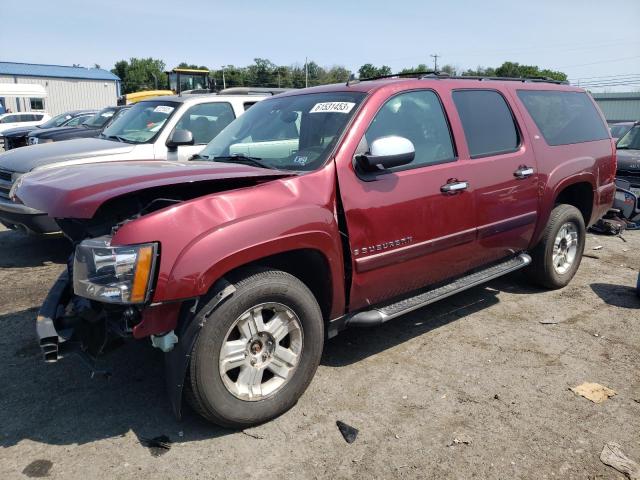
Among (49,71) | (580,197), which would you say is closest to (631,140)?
(580,197)

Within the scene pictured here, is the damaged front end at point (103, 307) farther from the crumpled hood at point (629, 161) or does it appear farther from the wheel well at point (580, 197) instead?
the crumpled hood at point (629, 161)

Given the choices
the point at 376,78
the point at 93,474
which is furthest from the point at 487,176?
the point at 93,474

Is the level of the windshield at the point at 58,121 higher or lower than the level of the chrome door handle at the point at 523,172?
higher

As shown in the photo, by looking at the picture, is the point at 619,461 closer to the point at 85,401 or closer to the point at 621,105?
the point at 85,401

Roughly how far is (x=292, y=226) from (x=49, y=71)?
198 feet

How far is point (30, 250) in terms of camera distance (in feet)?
21.7

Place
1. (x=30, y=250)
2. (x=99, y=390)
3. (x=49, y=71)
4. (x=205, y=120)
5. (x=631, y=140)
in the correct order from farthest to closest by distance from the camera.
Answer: (x=49, y=71) → (x=631, y=140) → (x=205, y=120) → (x=30, y=250) → (x=99, y=390)

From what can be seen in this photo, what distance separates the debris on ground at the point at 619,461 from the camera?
2604 mm

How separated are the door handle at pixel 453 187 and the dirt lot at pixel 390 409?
3.88 ft

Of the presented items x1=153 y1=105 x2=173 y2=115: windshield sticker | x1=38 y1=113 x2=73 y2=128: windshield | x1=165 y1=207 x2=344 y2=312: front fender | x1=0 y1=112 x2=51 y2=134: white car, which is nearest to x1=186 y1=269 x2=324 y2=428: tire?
x1=165 y1=207 x2=344 y2=312: front fender

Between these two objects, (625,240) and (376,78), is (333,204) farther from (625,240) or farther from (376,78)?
(625,240)

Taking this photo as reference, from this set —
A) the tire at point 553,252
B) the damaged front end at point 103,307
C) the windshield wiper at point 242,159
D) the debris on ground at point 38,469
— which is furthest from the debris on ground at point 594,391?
the debris on ground at point 38,469

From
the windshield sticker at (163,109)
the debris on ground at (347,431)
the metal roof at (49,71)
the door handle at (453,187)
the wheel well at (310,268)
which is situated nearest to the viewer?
the debris on ground at (347,431)

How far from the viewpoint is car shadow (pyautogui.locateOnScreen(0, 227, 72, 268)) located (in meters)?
6.10
